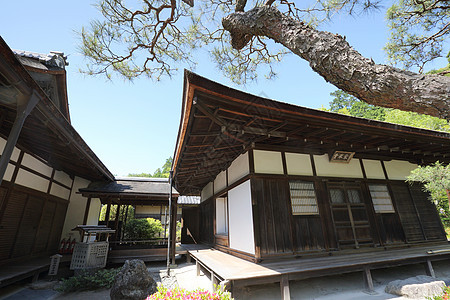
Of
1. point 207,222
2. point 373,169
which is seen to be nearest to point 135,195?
point 207,222

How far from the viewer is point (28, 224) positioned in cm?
576

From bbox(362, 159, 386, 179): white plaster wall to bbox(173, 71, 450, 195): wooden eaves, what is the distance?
156 mm

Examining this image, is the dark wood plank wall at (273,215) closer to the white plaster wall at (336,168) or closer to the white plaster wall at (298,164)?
the white plaster wall at (298,164)

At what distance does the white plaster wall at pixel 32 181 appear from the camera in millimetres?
5406

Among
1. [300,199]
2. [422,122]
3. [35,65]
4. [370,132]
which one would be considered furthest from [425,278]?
[422,122]

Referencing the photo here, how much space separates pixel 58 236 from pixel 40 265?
7.89ft

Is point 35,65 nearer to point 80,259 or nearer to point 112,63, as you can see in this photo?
point 112,63

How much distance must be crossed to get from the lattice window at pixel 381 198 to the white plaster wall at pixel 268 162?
2869 millimetres

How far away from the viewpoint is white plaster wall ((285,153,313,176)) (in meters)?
5.02

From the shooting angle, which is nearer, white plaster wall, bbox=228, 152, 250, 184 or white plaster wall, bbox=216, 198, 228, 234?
white plaster wall, bbox=228, 152, 250, 184

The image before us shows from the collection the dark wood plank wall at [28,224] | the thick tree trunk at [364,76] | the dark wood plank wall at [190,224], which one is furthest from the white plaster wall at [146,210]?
the thick tree trunk at [364,76]

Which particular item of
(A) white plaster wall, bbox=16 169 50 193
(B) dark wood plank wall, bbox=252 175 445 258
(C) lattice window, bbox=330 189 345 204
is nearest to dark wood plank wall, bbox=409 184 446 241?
(B) dark wood plank wall, bbox=252 175 445 258

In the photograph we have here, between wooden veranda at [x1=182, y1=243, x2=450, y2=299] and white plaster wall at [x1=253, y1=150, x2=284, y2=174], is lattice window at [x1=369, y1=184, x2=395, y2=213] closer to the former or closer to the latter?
wooden veranda at [x1=182, y1=243, x2=450, y2=299]

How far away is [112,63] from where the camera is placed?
472 cm
